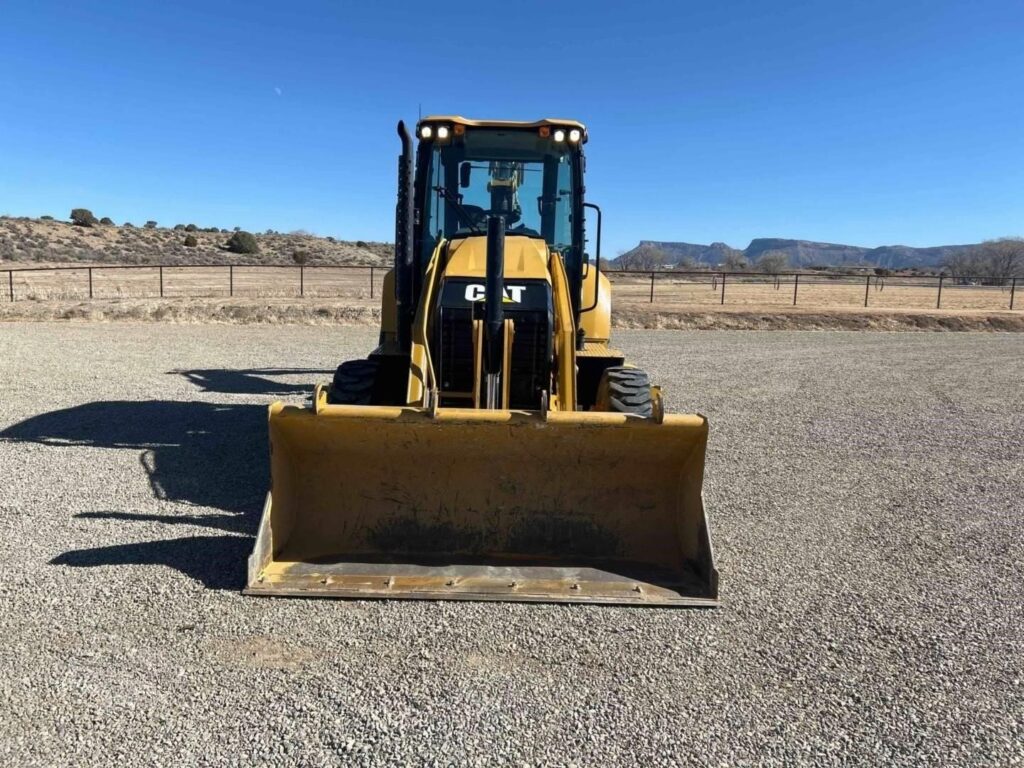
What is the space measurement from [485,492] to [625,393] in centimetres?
163

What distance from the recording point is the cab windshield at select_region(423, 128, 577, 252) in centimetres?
691

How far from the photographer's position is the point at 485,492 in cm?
488

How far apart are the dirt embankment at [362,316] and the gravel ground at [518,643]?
53.4ft

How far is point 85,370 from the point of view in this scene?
12797 millimetres

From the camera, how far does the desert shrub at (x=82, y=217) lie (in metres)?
71.9

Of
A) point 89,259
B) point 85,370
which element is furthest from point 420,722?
point 89,259

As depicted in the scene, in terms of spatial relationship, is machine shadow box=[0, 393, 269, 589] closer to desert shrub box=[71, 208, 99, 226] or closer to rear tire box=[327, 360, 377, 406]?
rear tire box=[327, 360, 377, 406]

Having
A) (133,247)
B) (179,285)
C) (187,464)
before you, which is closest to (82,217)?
(133,247)

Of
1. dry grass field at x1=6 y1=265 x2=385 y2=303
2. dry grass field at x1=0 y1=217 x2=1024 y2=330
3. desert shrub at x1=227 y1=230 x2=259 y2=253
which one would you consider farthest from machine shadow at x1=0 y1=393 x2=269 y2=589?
desert shrub at x1=227 y1=230 x2=259 y2=253

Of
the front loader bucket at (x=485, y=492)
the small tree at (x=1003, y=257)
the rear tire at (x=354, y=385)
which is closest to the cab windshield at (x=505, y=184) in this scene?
the rear tire at (x=354, y=385)

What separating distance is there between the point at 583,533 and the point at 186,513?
296 cm

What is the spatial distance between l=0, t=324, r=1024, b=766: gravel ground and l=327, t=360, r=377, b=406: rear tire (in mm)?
1000

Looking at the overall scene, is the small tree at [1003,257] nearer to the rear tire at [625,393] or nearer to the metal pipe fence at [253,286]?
the metal pipe fence at [253,286]

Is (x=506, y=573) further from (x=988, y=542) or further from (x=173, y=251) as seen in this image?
(x=173, y=251)
